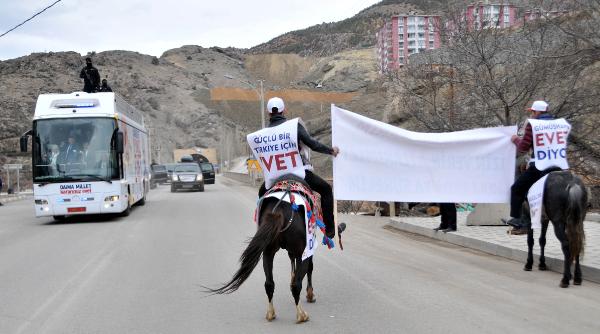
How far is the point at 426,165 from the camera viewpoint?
9.29 meters

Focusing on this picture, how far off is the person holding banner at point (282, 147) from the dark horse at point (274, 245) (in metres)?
0.60

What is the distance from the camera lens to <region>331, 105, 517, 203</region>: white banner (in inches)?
350

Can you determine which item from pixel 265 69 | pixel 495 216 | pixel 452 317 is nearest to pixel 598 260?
pixel 452 317

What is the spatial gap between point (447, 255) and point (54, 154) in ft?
39.8

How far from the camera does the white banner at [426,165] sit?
888 cm

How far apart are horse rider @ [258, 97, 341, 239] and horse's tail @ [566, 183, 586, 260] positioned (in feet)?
10.1

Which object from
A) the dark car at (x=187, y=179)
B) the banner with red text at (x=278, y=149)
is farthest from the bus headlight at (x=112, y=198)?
the dark car at (x=187, y=179)

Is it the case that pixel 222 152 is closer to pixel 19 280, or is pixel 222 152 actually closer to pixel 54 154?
pixel 54 154

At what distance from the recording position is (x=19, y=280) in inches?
360

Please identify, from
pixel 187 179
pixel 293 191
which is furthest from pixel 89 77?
pixel 187 179

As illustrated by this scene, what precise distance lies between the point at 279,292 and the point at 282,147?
2174 millimetres

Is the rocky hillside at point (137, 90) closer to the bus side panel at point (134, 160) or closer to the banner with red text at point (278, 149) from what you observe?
the bus side panel at point (134, 160)

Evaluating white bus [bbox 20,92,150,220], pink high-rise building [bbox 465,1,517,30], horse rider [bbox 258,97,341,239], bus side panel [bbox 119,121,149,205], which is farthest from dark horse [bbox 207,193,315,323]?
bus side panel [bbox 119,121,149,205]

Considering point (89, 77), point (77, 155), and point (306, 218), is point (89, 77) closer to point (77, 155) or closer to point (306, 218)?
point (77, 155)
